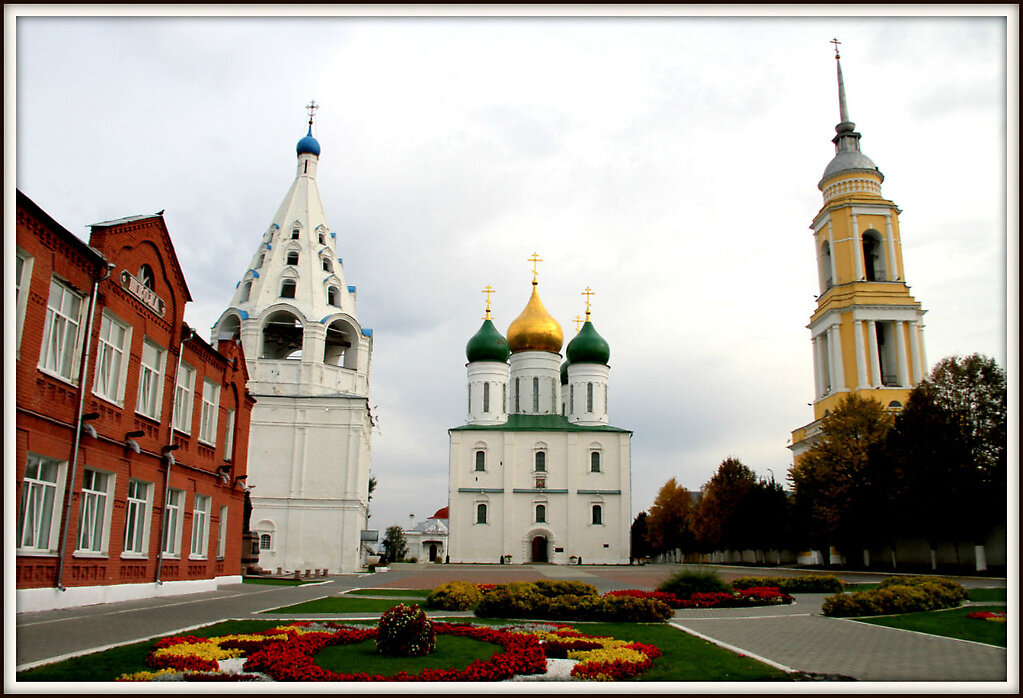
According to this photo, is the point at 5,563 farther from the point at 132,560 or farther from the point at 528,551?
the point at 528,551

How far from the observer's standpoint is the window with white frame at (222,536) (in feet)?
76.1

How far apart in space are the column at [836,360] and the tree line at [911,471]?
20.4 ft

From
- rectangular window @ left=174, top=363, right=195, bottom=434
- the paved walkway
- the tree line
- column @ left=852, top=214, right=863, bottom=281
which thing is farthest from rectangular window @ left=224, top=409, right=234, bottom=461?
column @ left=852, top=214, right=863, bottom=281

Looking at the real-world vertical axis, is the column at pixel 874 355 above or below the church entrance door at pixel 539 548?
above

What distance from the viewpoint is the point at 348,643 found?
32.7 feet

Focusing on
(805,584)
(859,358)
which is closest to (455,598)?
(805,584)

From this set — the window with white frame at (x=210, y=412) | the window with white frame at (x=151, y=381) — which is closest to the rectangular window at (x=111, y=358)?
the window with white frame at (x=151, y=381)

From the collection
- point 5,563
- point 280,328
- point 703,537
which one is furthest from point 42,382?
point 703,537

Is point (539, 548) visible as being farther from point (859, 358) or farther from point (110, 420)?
point (110, 420)

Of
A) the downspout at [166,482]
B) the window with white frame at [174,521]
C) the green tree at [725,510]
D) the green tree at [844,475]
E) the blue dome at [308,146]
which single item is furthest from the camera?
the green tree at [725,510]

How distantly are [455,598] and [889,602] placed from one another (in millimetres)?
8425

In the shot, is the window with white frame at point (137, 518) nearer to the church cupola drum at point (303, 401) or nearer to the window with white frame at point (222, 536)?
the window with white frame at point (222, 536)

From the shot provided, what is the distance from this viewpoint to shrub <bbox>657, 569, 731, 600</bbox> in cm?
1791

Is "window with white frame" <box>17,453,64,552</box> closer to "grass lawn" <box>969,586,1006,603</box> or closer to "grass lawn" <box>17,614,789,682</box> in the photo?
"grass lawn" <box>17,614,789,682</box>
